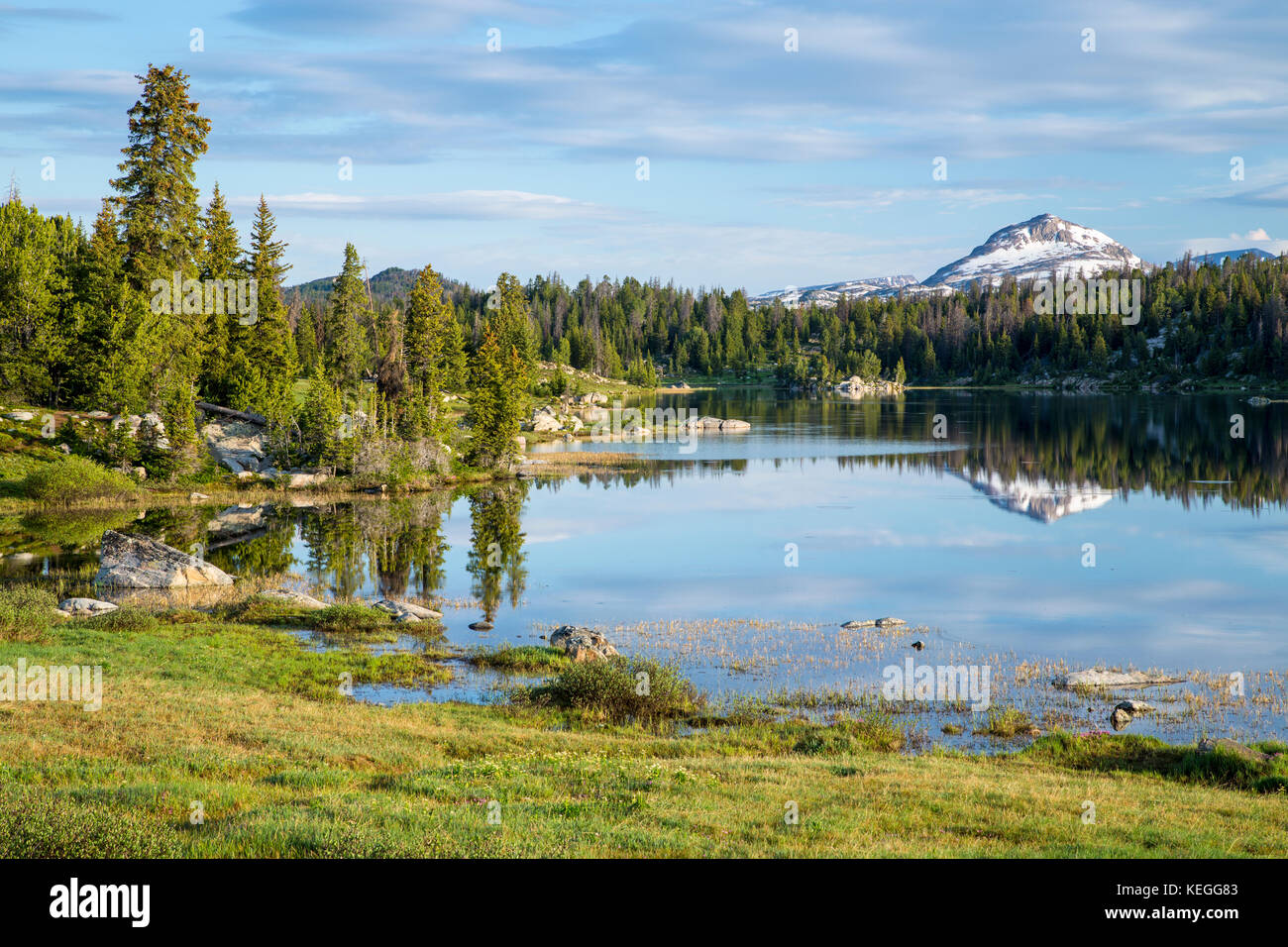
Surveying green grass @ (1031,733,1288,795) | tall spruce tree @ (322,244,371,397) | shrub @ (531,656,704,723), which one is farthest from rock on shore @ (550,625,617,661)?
tall spruce tree @ (322,244,371,397)

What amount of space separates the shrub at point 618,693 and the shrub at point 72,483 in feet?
146

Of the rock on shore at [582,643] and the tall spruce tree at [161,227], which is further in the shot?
the tall spruce tree at [161,227]

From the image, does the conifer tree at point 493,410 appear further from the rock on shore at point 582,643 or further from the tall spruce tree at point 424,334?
the rock on shore at point 582,643

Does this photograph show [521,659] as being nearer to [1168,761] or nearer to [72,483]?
[1168,761]

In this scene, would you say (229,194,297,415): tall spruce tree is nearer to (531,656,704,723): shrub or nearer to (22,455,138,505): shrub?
(22,455,138,505): shrub

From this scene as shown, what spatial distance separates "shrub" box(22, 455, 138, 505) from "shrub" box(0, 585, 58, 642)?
1114 inches

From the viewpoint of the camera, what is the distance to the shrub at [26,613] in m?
27.1

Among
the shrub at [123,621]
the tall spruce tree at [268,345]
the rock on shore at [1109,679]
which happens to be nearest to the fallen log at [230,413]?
the tall spruce tree at [268,345]

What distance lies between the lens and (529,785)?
15.3 meters

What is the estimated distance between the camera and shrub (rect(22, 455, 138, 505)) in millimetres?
56219

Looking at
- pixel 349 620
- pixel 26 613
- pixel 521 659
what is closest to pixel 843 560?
pixel 521 659

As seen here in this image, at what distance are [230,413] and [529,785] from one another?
65.0m
